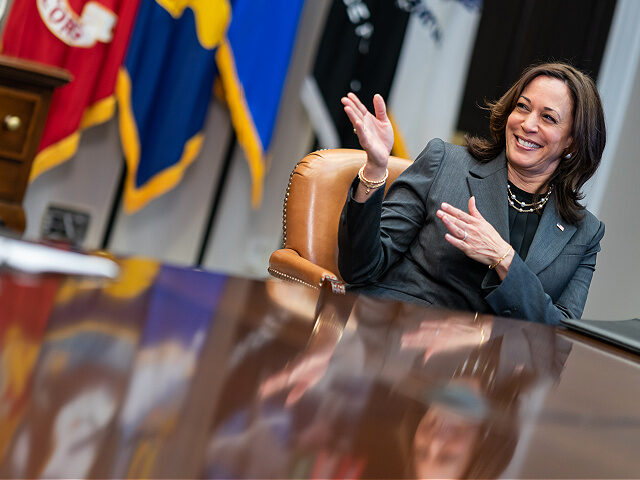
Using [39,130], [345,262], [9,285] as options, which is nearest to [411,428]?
[9,285]

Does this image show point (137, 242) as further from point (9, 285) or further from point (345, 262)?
point (9, 285)

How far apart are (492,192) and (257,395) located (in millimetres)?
1615

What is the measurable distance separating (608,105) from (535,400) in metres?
3.82

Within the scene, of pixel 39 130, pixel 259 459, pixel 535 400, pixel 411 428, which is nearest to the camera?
pixel 259 459

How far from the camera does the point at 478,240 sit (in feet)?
5.73

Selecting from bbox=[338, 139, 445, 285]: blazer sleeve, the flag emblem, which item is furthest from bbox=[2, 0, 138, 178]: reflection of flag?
bbox=[338, 139, 445, 285]: blazer sleeve

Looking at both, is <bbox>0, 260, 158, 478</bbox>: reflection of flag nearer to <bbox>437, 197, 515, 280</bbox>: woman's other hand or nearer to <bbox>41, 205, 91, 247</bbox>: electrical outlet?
<bbox>437, 197, 515, 280</bbox>: woman's other hand

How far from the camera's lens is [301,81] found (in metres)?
3.83

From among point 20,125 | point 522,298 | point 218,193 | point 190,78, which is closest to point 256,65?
point 190,78

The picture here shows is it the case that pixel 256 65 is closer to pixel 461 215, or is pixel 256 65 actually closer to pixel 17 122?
pixel 17 122

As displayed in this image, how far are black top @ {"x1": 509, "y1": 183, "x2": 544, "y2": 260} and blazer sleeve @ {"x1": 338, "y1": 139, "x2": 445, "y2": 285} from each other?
233 millimetres

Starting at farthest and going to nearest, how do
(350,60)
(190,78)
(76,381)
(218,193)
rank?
(218,193) → (350,60) → (190,78) → (76,381)

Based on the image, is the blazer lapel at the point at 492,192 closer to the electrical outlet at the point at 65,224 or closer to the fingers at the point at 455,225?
the fingers at the point at 455,225

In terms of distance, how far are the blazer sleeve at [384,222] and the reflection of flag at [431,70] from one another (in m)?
1.77
